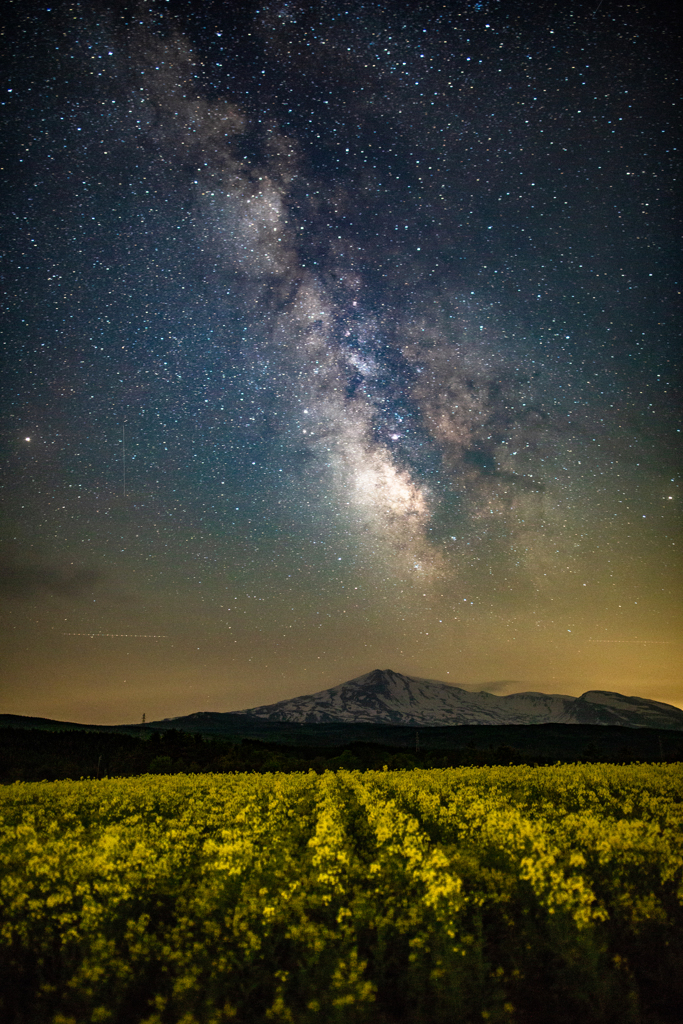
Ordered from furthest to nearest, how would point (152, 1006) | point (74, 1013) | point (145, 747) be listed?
point (145, 747) < point (152, 1006) < point (74, 1013)

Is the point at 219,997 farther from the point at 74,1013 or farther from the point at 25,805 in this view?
the point at 25,805

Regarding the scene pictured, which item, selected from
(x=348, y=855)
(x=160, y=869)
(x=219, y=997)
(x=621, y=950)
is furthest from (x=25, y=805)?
(x=621, y=950)

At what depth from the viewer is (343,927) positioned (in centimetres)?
813

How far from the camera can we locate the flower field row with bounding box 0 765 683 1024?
23.5 feet

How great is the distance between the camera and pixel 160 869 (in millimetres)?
10164

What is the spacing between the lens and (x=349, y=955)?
7.68m

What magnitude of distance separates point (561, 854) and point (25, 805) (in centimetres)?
1750

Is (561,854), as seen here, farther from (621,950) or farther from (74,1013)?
(74,1013)

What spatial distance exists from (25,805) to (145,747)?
A: 53653mm

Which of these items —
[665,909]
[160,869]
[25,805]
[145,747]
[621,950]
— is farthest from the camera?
[145,747]

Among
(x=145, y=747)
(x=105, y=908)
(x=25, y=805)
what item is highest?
(x=105, y=908)

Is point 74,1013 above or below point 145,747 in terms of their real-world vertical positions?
above

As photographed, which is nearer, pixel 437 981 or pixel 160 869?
pixel 437 981

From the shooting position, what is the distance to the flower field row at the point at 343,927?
→ 7.15 meters
